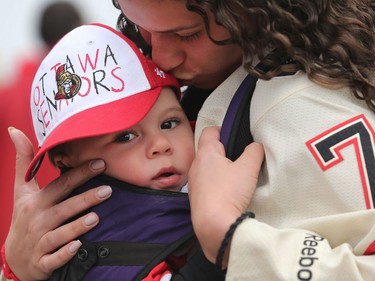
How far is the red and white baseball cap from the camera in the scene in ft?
6.55

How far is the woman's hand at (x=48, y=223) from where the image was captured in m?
2.02

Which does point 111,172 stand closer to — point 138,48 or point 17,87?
point 138,48

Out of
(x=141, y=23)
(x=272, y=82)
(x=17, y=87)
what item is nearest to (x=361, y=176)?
(x=272, y=82)

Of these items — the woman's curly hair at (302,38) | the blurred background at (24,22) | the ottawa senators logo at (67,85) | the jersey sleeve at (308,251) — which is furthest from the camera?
the blurred background at (24,22)

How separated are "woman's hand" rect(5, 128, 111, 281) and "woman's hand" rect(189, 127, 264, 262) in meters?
0.28

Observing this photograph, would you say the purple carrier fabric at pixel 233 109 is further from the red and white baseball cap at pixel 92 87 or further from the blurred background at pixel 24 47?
the blurred background at pixel 24 47

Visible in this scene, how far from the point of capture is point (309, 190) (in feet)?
5.70

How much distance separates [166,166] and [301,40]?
0.42 meters

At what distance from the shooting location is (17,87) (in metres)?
4.02

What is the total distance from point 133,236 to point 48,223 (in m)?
0.27

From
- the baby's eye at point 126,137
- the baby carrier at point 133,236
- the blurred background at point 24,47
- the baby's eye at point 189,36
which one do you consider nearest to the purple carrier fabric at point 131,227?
the baby carrier at point 133,236

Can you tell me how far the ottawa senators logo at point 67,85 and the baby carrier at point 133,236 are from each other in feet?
0.73

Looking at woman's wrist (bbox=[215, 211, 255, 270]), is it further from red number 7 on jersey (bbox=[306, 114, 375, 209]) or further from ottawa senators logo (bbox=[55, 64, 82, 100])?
ottawa senators logo (bbox=[55, 64, 82, 100])

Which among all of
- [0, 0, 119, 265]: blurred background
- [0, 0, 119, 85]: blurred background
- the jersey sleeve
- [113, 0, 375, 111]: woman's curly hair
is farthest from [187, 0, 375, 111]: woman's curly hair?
[0, 0, 119, 85]: blurred background
